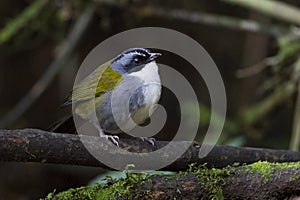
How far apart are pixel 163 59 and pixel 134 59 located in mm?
2761

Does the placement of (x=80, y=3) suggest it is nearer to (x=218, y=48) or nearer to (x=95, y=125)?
(x=218, y=48)

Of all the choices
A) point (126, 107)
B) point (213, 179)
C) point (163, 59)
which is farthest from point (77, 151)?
point (163, 59)

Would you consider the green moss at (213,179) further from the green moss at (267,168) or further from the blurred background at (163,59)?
the blurred background at (163,59)

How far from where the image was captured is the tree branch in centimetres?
174

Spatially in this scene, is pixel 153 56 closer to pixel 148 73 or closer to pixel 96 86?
pixel 148 73

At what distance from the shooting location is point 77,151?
6.17 ft

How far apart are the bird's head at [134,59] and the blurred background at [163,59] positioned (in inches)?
56.9

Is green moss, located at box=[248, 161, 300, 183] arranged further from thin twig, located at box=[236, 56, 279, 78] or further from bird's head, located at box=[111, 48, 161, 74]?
thin twig, located at box=[236, 56, 279, 78]

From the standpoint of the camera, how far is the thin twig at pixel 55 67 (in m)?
4.64

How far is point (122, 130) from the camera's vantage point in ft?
8.95

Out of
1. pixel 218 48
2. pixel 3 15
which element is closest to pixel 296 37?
pixel 218 48

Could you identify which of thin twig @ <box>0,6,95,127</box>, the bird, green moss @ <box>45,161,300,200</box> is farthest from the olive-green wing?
thin twig @ <box>0,6,95,127</box>

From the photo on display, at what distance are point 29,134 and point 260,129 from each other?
3114 millimetres

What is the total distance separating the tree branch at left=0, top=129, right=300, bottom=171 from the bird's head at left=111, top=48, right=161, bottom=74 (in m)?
0.61
